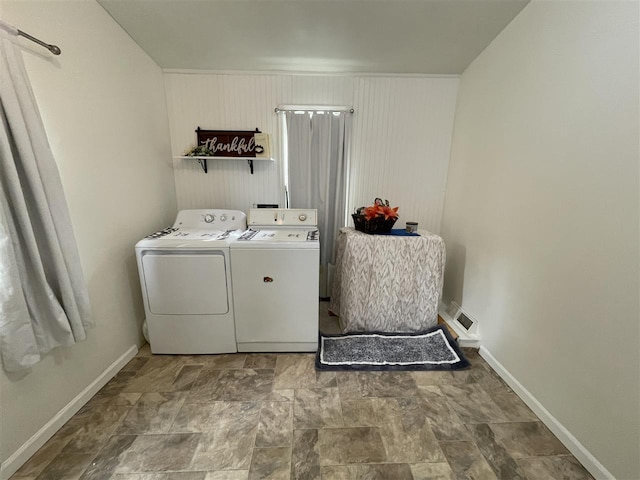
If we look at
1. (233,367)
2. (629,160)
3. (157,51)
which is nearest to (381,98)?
(629,160)

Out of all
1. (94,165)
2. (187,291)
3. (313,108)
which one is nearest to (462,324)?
(187,291)

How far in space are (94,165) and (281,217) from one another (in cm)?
131

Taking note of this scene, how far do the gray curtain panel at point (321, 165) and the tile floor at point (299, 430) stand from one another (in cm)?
146

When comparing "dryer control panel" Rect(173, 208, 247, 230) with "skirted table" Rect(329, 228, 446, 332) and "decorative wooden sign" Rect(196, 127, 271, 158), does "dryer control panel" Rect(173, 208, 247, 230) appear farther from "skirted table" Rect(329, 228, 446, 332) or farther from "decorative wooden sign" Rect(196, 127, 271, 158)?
"skirted table" Rect(329, 228, 446, 332)

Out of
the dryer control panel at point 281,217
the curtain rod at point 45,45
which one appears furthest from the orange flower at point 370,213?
the curtain rod at point 45,45

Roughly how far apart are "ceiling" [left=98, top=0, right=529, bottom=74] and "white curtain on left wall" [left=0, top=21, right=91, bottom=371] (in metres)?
0.97

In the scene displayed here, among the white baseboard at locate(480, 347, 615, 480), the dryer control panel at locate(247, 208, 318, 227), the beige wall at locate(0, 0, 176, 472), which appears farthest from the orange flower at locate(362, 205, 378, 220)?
the beige wall at locate(0, 0, 176, 472)

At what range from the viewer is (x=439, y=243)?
1945mm

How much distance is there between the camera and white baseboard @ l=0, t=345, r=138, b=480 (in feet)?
3.56

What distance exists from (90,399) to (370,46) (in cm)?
312

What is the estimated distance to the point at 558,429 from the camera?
126 cm

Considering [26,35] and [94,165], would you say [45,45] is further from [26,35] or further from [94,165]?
[94,165]

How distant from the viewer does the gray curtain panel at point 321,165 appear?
235 centimetres

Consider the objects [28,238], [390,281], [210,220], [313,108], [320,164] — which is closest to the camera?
[28,238]
